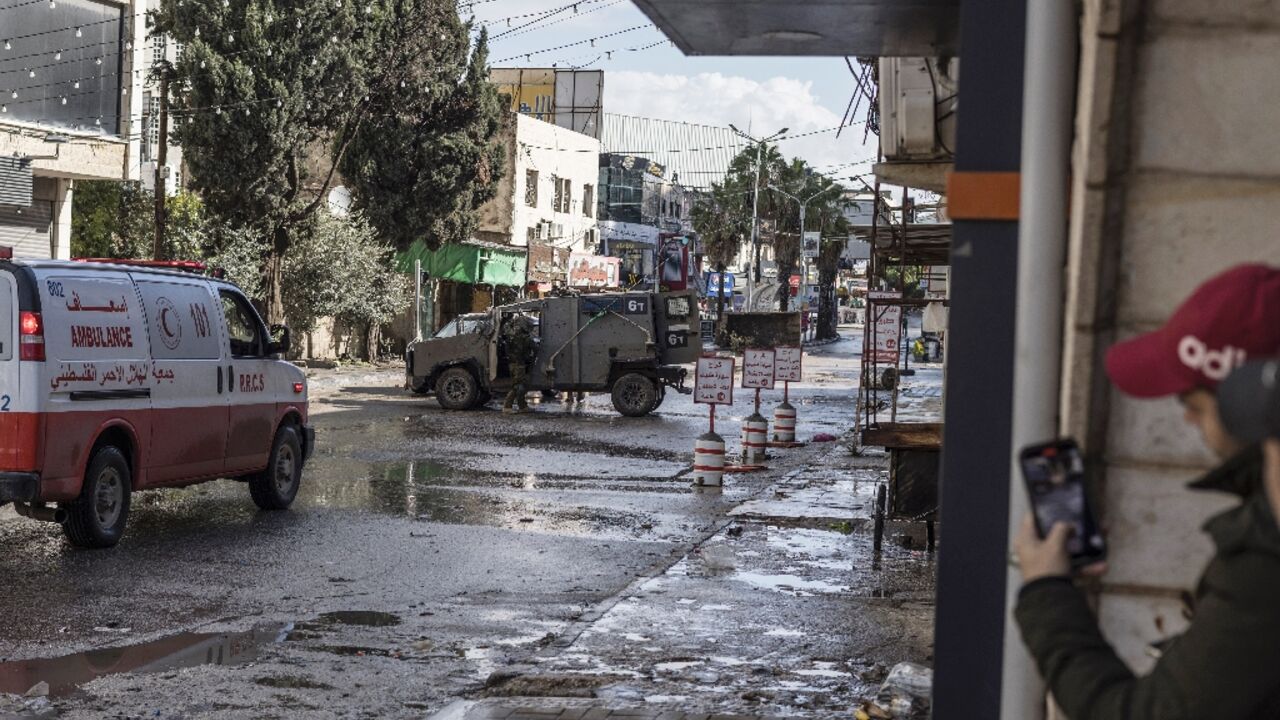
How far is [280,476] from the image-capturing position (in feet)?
48.6

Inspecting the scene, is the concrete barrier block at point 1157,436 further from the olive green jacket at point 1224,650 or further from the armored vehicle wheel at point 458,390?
the armored vehicle wheel at point 458,390

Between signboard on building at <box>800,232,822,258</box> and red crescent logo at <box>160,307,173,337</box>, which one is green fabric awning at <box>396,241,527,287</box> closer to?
signboard on building at <box>800,232,822,258</box>

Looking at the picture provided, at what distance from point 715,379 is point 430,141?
76.3 ft

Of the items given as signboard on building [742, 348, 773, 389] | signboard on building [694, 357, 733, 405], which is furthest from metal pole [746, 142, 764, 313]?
signboard on building [694, 357, 733, 405]

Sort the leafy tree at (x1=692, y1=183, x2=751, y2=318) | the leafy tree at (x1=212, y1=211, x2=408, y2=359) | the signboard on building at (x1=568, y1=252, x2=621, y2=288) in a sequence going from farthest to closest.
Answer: the leafy tree at (x1=692, y1=183, x2=751, y2=318), the signboard on building at (x1=568, y1=252, x2=621, y2=288), the leafy tree at (x1=212, y1=211, x2=408, y2=359)

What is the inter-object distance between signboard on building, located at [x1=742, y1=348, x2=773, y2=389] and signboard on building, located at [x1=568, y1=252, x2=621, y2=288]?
38.5m

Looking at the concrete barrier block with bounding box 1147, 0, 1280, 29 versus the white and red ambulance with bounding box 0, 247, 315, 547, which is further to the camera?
the white and red ambulance with bounding box 0, 247, 315, 547

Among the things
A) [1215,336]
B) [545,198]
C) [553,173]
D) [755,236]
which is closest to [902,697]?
[1215,336]

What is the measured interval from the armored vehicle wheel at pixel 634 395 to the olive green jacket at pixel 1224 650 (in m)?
27.0

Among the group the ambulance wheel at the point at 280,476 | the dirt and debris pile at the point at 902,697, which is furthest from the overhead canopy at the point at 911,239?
the dirt and debris pile at the point at 902,697

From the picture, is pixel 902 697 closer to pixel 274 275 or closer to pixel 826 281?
pixel 274 275

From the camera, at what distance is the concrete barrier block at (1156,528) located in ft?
12.6

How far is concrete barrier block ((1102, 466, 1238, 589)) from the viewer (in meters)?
3.83

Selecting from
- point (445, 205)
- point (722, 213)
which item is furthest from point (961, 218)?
point (722, 213)
